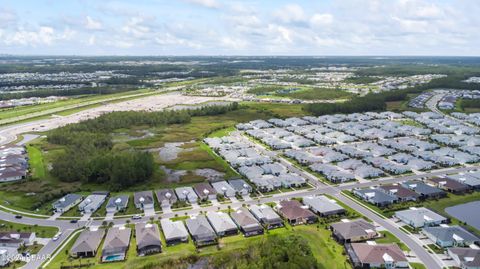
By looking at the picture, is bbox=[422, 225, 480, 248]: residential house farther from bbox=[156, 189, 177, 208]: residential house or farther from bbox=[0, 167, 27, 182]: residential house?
bbox=[0, 167, 27, 182]: residential house

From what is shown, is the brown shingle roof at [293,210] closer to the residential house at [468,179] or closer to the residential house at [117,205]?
the residential house at [117,205]

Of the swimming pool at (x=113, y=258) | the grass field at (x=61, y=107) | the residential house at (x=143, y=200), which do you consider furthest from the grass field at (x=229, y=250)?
the grass field at (x=61, y=107)

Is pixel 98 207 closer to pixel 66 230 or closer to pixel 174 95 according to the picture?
pixel 66 230

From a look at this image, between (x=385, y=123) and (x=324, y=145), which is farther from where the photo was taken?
(x=385, y=123)

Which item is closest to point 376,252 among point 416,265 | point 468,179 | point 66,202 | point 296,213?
point 416,265

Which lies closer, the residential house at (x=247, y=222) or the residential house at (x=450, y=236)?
the residential house at (x=450, y=236)

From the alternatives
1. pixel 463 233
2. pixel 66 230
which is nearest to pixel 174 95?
pixel 66 230

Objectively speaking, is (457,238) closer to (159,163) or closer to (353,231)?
(353,231)
